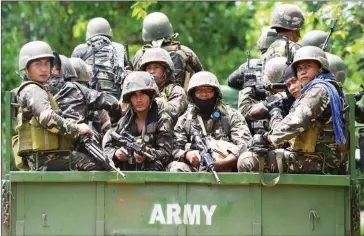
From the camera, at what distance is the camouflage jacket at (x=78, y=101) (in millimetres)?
9938

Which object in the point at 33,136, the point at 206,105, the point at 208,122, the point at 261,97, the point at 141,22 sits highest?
the point at 141,22

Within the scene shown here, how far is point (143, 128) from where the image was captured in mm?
9836

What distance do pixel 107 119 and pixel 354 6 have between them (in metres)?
5.97

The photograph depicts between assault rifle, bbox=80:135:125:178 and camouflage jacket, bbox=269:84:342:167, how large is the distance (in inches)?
49.3

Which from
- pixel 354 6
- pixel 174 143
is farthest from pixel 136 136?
pixel 354 6

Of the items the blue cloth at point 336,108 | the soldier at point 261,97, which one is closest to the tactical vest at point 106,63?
the soldier at point 261,97

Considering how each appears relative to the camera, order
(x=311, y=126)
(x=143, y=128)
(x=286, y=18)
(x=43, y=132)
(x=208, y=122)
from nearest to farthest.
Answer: (x=311, y=126), (x=43, y=132), (x=143, y=128), (x=208, y=122), (x=286, y=18)

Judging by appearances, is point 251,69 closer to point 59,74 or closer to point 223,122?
point 223,122

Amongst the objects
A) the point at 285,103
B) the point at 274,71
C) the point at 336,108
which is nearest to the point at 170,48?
the point at 274,71

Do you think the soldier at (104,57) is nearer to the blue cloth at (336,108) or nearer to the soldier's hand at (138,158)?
the soldier's hand at (138,158)

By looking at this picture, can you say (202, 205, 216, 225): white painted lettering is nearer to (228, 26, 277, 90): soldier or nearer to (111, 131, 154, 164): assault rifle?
(111, 131, 154, 164): assault rifle

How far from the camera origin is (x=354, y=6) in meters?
15.6

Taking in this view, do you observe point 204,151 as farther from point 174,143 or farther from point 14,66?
point 14,66

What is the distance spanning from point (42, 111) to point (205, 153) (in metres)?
1.33
